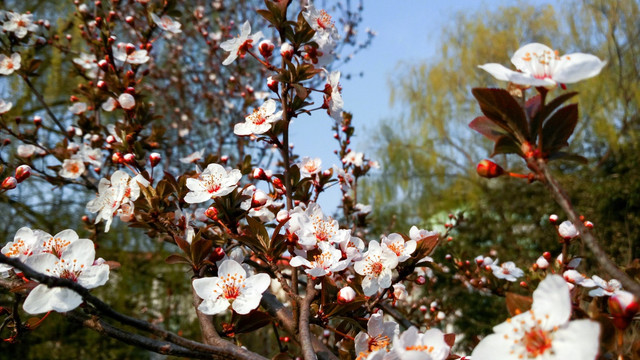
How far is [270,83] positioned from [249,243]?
0.35 metres

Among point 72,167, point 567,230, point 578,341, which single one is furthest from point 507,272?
point 72,167

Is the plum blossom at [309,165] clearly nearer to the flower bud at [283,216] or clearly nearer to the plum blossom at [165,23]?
the flower bud at [283,216]

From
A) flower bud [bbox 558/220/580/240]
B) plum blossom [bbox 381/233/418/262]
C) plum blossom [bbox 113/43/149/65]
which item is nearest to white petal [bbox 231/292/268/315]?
plum blossom [bbox 381/233/418/262]

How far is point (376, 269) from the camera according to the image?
2.89ft

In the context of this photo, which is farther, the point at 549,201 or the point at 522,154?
the point at 549,201

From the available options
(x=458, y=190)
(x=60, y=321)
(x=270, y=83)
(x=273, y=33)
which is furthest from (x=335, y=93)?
(x=458, y=190)

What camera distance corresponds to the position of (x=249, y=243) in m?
0.84

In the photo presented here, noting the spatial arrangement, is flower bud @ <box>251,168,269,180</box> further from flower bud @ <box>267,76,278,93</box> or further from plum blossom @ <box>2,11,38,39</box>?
plum blossom @ <box>2,11,38,39</box>

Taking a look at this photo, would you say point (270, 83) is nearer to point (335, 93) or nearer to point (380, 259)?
point (335, 93)

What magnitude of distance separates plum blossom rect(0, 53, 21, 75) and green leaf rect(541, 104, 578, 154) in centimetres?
193

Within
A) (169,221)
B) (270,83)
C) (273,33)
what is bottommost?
(273,33)

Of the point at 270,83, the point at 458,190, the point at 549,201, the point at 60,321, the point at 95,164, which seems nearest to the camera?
the point at 270,83

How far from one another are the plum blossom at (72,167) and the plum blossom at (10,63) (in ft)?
1.38

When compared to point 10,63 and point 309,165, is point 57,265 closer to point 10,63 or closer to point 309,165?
point 309,165
